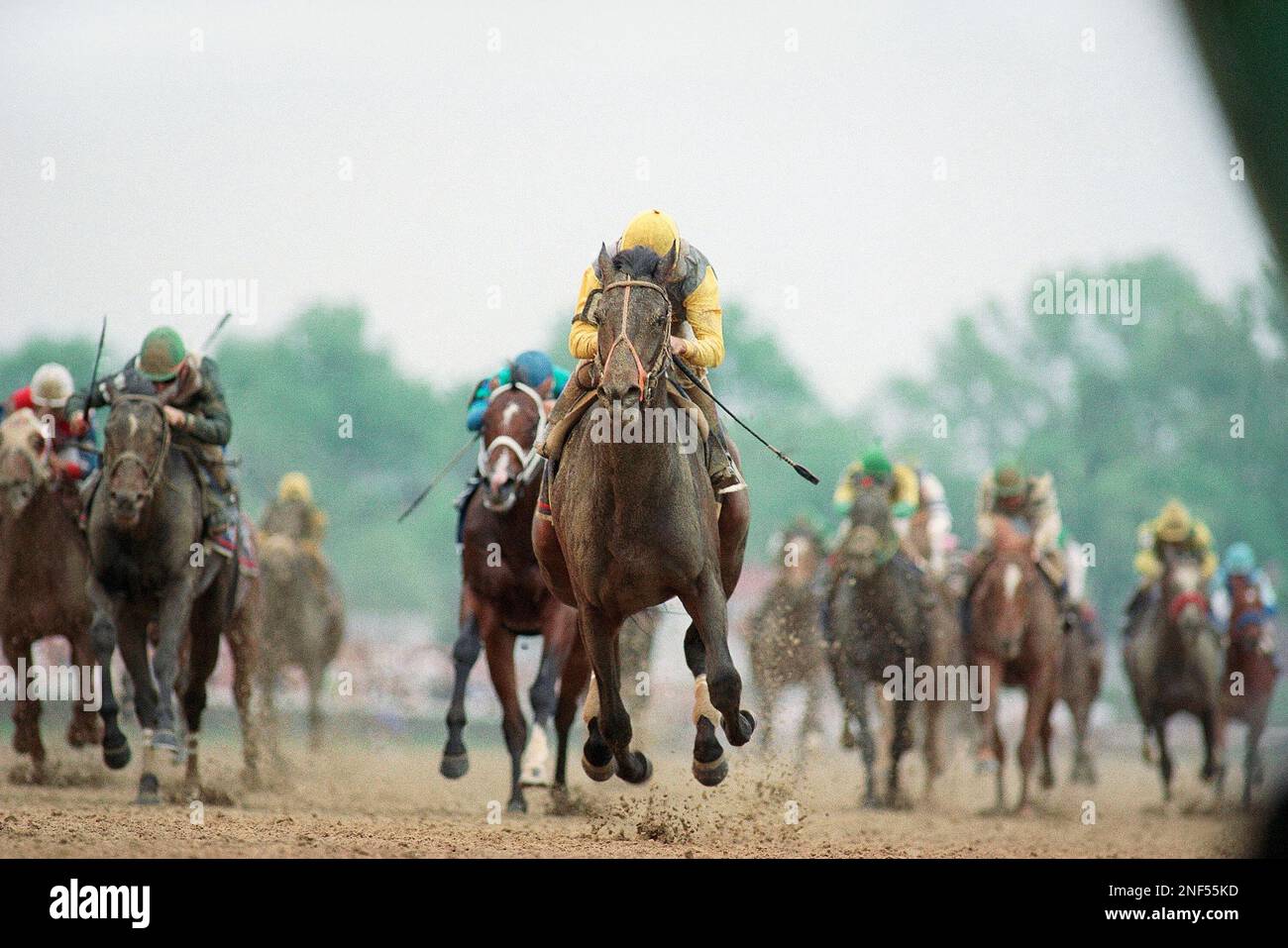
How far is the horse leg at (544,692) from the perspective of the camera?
11.3 metres

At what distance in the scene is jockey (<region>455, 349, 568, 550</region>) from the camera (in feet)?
38.1

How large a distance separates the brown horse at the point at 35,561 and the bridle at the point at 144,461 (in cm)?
202

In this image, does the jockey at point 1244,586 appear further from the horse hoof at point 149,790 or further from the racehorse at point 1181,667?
the horse hoof at point 149,790

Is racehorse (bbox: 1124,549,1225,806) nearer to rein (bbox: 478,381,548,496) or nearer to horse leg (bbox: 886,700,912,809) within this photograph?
horse leg (bbox: 886,700,912,809)

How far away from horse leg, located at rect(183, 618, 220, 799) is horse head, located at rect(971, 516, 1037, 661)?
660 cm

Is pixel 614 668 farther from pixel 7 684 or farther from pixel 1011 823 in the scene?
pixel 7 684

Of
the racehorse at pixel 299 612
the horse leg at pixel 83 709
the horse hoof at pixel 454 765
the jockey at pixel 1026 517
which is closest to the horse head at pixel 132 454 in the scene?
the horse hoof at pixel 454 765

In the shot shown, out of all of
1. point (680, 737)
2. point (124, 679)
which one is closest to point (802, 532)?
point (680, 737)

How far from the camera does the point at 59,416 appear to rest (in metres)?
12.9

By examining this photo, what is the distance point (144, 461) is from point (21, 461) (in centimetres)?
225

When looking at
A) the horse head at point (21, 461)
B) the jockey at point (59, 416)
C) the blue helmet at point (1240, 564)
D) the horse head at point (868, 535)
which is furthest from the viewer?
the blue helmet at point (1240, 564)
